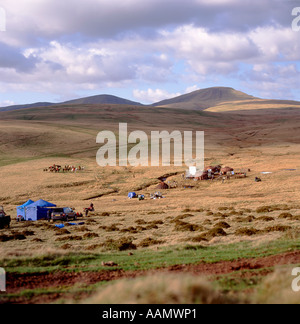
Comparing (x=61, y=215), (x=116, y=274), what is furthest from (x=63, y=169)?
(x=116, y=274)

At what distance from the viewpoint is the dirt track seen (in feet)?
37.7

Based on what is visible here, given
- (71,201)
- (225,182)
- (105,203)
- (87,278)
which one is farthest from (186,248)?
(225,182)

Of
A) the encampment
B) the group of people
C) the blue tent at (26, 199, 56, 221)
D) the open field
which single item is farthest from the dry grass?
the group of people

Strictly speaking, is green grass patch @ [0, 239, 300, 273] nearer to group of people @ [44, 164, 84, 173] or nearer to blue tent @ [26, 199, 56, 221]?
blue tent @ [26, 199, 56, 221]

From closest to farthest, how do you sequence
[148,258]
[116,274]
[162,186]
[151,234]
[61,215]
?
[116,274] → [148,258] → [151,234] → [61,215] → [162,186]

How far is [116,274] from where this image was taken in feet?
41.3

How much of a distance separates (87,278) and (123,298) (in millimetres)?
4864

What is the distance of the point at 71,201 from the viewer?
55.8 metres

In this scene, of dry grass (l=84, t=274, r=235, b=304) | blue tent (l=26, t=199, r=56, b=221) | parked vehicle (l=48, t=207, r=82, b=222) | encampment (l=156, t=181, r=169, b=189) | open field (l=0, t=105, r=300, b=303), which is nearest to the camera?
dry grass (l=84, t=274, r=235, b=304)

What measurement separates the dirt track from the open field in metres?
0.03

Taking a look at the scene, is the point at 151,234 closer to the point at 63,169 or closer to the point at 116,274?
the point at 116,274

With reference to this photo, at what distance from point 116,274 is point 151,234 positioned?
1159 centimetres
